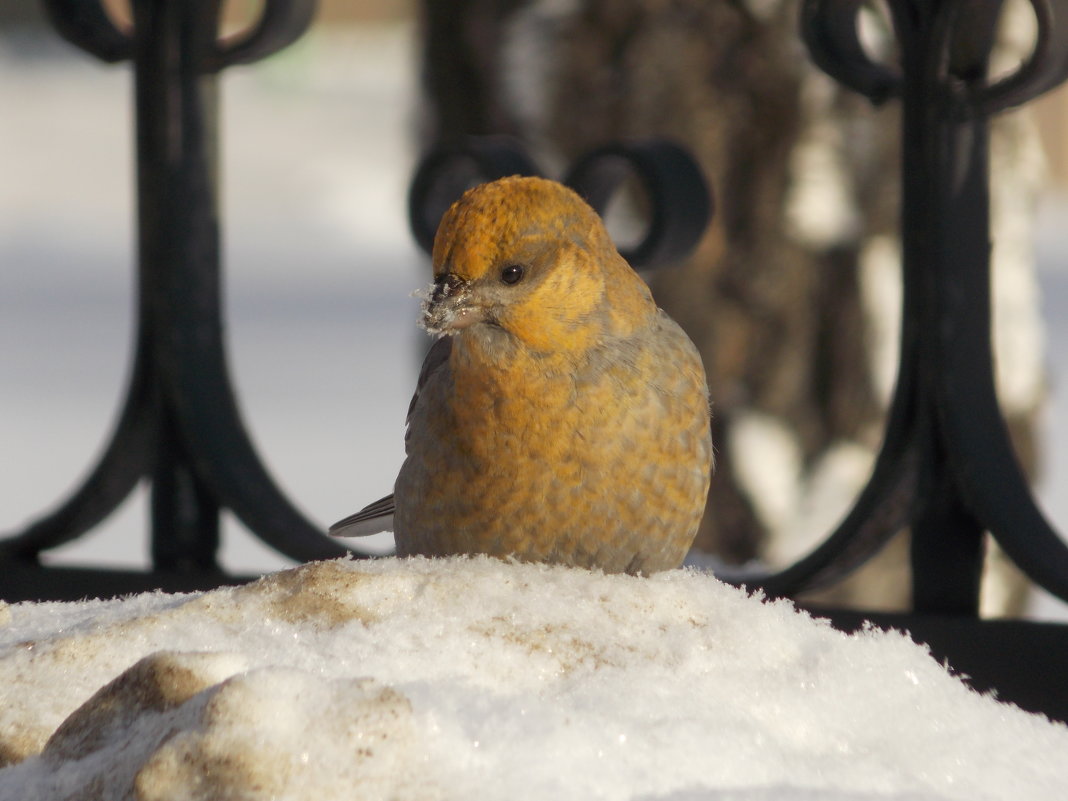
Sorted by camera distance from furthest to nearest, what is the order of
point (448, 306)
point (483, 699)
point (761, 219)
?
1. point (761, 219)
2. point (448, 306)
3. point (483, 699)

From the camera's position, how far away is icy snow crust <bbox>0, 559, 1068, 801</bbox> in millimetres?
976

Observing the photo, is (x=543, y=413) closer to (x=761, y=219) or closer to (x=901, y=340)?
(x=901, y=340)

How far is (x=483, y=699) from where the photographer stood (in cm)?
112

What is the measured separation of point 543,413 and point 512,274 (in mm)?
182

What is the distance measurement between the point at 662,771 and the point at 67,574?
1.39 meters

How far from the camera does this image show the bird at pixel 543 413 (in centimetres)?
174

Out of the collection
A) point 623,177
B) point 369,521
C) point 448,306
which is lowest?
point 369,521

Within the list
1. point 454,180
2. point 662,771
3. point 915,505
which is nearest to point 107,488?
point 454,180

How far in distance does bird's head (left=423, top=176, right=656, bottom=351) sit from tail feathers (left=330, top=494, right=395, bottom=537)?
56 cm

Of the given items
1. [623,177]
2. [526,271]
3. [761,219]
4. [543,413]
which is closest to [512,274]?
[526,271]

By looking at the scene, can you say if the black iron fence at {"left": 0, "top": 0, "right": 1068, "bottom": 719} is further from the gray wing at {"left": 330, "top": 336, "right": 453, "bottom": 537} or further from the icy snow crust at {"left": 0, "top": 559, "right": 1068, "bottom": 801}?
the icy snow crust at {"left": 0, "top": 559, "right": 1068, "bottom": 801}

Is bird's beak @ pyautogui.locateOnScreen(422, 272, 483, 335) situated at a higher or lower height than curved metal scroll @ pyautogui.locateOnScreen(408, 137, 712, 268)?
lower

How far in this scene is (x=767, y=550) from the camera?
3.97m

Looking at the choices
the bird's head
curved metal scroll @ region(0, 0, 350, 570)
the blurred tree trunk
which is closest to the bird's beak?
the bird's head
